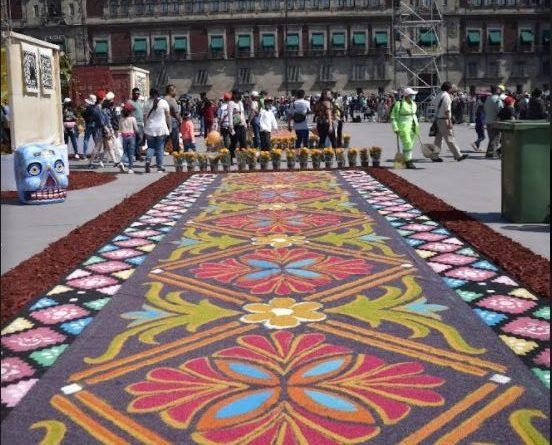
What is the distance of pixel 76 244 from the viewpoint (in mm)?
6086

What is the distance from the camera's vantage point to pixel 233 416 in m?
2.64

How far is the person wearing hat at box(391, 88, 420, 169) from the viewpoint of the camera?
12.5 metres

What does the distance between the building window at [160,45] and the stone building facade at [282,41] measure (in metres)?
0.08

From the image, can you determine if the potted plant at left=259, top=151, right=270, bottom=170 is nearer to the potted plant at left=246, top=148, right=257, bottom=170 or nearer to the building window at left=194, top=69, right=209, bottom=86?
the potted plant at left=246, top=148, right=257, bottom=170

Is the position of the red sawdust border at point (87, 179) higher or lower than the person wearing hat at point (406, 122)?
lower

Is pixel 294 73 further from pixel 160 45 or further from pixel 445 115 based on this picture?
pixel 445 115

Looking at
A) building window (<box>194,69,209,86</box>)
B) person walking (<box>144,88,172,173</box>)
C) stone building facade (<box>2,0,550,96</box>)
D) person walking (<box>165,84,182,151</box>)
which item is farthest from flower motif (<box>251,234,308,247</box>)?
building window (<box>194,69,209,86</box>)

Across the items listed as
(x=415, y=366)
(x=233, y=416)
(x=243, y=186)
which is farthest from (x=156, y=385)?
(x=243, y=186)

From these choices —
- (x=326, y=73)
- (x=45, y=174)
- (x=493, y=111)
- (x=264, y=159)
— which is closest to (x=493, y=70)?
(x=326, y=73)

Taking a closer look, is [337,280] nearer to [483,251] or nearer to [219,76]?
[483,251]

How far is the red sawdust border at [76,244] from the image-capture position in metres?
4.46

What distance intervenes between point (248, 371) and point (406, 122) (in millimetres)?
9969

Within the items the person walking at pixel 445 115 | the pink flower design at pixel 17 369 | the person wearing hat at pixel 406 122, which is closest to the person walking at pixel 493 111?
the person walking at pixel 445 115

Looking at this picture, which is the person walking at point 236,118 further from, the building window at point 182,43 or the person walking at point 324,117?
the building window at point 182,43
